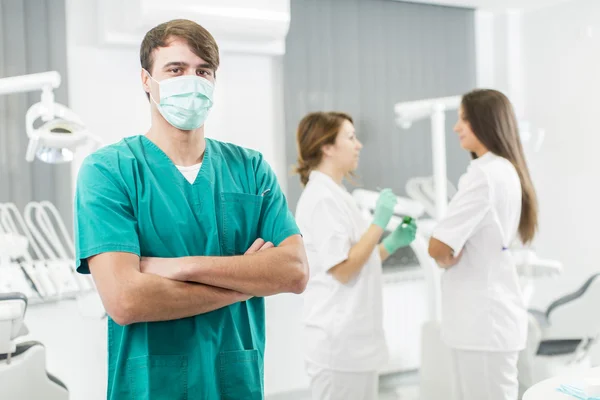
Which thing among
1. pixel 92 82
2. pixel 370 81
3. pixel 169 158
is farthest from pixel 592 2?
pixel 169 158

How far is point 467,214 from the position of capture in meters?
2.26

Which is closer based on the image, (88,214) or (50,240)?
(88,214)

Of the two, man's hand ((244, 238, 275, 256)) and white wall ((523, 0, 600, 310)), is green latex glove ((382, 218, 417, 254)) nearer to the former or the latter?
man's hand ((244, 238, 275, 256))

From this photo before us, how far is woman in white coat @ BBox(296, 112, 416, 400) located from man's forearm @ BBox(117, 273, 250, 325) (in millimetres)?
853

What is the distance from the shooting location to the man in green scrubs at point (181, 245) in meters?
1.38

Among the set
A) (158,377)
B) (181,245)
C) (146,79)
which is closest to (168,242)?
(181,245)

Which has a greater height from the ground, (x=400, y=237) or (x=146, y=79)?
(x=146, y=79)

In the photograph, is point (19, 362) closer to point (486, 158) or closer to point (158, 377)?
point (158, 377)

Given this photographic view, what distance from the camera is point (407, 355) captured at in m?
3.48

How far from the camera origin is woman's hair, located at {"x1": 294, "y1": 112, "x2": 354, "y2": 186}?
7.91 ft

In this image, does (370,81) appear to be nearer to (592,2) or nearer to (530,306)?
(592,2)

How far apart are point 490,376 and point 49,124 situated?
5.80 ft

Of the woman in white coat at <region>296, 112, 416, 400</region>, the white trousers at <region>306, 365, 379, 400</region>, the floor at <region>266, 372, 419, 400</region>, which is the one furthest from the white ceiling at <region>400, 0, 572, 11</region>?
the white trousers at <region>306, 365, 379, 400</region>

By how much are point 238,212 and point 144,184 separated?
0.23m
